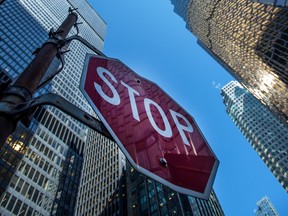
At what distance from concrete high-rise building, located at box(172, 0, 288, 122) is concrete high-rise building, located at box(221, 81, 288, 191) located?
3159 cm

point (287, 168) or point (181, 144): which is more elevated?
point (287, 168)

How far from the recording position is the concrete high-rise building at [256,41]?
4366 centimetres

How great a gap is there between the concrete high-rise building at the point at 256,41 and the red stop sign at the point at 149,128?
3858 centimetres

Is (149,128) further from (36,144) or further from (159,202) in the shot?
(36,144)

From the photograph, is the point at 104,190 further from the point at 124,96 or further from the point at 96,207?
the point at 124,96

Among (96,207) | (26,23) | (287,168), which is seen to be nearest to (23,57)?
(26,23)

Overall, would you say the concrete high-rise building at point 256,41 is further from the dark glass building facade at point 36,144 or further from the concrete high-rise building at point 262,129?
the dark glass building facade at point 36,144

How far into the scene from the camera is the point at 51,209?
58.5m

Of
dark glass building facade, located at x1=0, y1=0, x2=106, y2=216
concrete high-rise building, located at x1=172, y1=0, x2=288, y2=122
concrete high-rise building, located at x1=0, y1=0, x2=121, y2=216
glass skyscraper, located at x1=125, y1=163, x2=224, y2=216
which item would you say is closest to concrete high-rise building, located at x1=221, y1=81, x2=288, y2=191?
concrete high-rise building, located at x1=172, y1=0, x2=288, y2=122

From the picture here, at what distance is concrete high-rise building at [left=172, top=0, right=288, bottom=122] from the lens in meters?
43.7

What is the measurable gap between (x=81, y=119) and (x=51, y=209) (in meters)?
63.8

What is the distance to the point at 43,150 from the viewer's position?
64688mm

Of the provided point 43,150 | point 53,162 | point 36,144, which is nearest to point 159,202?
point 53,162

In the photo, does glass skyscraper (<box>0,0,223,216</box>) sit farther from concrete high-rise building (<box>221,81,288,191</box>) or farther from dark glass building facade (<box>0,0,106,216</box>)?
concrete high-rise building (<box>221,81,288,191</box>)
